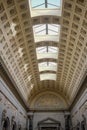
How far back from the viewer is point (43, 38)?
26.7m

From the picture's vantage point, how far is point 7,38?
22078 mm

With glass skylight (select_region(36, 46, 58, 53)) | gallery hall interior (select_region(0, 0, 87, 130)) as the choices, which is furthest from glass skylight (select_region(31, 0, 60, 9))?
glass skylight (select_region(36, 46, 58, 53))

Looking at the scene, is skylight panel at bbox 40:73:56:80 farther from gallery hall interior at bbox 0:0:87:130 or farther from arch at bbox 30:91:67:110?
arch at bbox 30:91:67:110

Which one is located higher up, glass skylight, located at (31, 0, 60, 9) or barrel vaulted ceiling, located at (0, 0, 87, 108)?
glass skylight, located at (31, 0, 60, 9)

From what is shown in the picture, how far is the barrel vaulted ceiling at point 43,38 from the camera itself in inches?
771

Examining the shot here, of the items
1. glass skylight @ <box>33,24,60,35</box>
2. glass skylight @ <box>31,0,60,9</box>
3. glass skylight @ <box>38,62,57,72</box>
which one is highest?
glass skylight @ <box>31,0,60,9</box>

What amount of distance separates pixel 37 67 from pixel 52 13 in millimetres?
13381

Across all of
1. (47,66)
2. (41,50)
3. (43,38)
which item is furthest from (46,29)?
(47,66)

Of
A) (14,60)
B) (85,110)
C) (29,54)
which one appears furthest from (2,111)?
(85,110)

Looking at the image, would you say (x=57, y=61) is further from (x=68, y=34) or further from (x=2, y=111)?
→ (x=2, y=111)

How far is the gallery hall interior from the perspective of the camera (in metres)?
20.1

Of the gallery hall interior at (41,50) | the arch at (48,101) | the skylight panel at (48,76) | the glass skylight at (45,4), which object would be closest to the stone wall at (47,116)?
the gallery hall interior at (41,50)

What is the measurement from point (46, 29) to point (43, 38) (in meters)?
1.47

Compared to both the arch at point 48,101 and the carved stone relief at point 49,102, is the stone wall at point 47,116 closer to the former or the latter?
the arch at point 48,101
